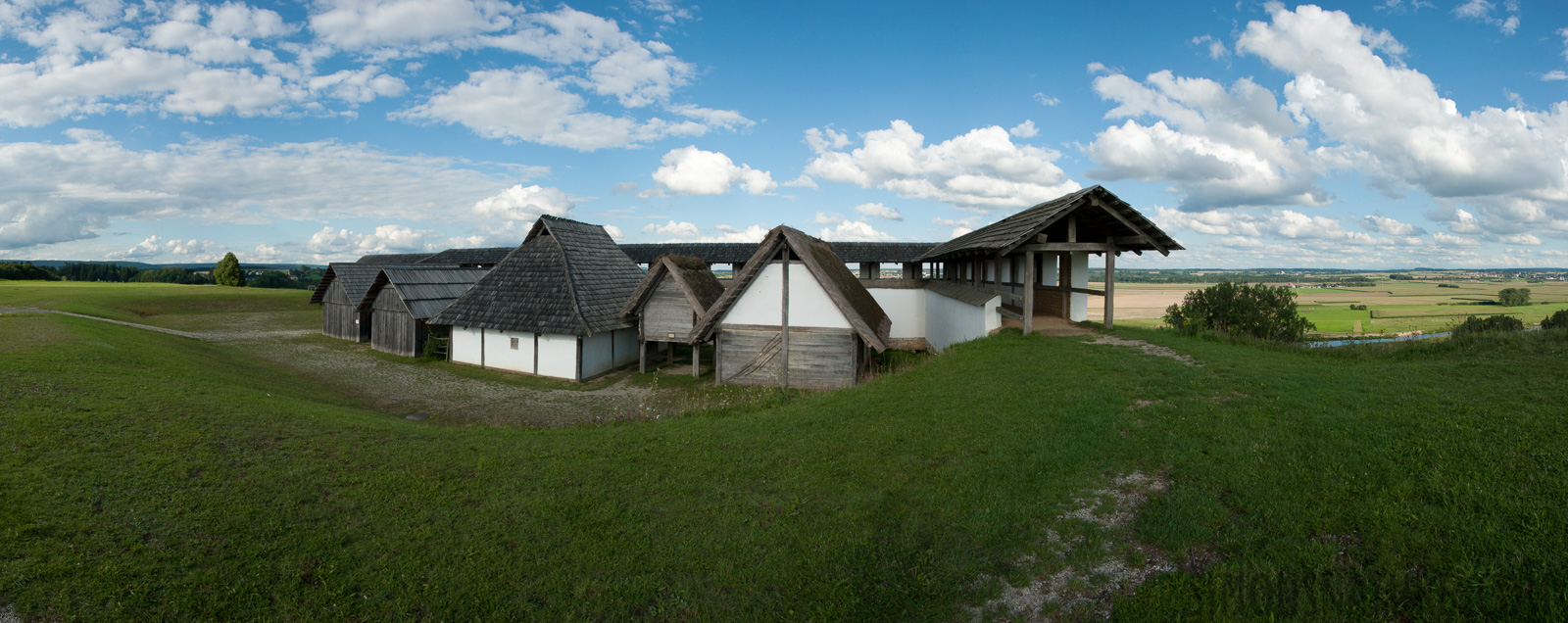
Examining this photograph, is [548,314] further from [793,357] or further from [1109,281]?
[1109,281]

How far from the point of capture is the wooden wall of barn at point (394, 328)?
24.0m

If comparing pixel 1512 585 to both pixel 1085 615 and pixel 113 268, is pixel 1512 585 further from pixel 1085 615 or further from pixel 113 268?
pixel 113 268

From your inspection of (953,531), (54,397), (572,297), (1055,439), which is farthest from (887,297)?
(54,397)

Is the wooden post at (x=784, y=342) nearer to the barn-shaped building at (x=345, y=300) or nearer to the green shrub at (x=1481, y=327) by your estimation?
the green shrub at (x=1481, y=327)

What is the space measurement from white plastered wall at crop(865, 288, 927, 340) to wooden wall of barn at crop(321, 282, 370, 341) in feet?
76.7

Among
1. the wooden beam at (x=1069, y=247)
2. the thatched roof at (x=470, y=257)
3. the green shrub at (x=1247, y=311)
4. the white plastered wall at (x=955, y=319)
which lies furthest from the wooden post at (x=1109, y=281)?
the thatched roof at (x=470, y=257)

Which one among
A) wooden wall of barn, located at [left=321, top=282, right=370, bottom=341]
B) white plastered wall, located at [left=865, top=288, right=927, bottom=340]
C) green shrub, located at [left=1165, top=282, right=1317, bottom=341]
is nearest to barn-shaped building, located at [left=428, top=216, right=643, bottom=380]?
wooden wall of barn, located at [left=321, top=282, right=370, bottom=341]

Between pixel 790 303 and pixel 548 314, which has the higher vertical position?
pixel 790 303

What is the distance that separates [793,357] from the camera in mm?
17547

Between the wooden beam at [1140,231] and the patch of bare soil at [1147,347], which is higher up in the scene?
the wooden beam at [1140,231]

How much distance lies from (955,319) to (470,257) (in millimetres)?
34792

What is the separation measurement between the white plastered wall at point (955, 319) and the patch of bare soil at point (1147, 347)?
2.71 meters

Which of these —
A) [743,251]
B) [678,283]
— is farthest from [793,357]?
[743,251]

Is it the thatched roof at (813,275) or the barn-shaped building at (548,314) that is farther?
the barn-shaped building at (548,314)
